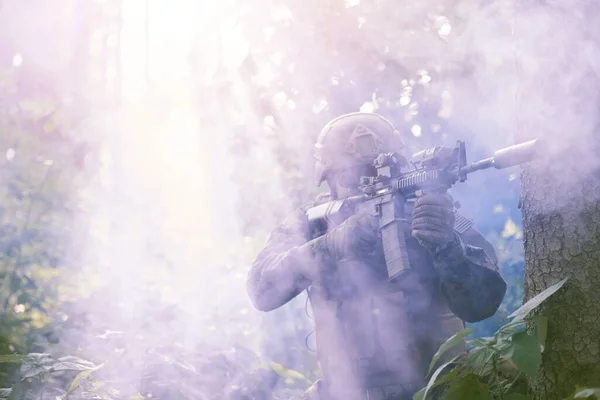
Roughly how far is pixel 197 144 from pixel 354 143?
3.25 meters

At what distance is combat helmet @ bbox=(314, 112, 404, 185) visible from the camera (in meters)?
2.99

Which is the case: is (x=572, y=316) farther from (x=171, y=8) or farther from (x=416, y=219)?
(x=171, y=8)

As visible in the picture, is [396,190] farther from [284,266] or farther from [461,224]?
[284,266]

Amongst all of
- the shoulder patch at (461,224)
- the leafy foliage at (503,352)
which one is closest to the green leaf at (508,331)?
the leafy foliage at (503,352)

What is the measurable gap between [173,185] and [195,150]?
1.24 ft

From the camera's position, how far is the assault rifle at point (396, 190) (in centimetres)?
237

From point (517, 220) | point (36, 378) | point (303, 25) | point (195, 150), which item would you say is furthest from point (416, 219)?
point (195, 150)

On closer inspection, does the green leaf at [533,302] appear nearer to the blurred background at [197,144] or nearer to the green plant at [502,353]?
the green plant at [502,353]

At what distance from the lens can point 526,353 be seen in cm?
133

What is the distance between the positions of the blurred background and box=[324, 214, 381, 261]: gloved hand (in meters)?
1.61

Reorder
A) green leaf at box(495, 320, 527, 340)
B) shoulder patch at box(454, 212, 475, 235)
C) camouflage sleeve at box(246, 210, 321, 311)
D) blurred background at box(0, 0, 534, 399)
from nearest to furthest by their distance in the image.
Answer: green leaf at box(495, 320, 527, 340)
shoulder patch at box(454, 212, 475, 235)
camouflage sleeve at box(246, 210, 321, 311)
blurred background at box(0, 0, 534, 399)

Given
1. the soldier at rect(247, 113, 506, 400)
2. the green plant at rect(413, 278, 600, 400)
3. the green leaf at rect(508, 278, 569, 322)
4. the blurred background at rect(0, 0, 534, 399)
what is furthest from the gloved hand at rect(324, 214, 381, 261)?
the blurred background at rect(0, 0, 534, 399)

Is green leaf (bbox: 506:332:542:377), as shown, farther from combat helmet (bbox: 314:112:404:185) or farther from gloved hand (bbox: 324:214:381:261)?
combat helmet (bbox: 314:112:404:185)

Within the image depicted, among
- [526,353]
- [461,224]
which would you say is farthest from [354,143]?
[526,353]
